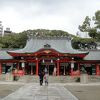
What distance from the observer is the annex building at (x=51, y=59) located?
59906mm

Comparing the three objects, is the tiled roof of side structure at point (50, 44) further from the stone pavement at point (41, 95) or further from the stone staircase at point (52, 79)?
the stone pavement at point (41, 95)

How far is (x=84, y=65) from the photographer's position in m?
64.2

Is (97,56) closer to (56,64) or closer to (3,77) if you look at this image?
(56,64)

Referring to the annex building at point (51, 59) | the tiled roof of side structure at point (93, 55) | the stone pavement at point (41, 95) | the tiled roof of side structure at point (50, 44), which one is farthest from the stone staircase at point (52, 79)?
the stone pavement at point (41, 95)

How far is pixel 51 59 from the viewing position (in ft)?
200

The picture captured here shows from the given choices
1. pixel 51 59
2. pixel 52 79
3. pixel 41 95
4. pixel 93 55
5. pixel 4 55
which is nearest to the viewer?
pixel 41 95

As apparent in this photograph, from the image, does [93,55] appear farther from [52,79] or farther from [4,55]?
[4,55]

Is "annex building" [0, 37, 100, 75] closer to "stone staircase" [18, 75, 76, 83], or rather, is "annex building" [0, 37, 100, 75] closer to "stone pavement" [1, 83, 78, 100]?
"stone staircase" [18, 75, 76, 83]

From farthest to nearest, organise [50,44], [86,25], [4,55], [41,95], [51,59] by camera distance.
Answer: [86,25] < [50,44] < [4,55] < [51,59] < [41,95]

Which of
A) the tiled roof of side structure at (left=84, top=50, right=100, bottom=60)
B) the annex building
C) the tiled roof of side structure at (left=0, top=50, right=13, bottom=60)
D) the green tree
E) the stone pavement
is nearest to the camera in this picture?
the stone pavement

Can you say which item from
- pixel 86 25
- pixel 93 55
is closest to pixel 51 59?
pixel 93 55

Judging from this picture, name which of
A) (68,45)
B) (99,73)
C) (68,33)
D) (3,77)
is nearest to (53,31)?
(68,33)

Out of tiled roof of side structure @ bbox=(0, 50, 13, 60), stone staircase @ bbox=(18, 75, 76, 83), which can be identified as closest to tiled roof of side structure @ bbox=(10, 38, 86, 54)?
tiled roof of side structure @ bbox=(0, 50, 13, 60)

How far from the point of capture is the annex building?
197 feet
